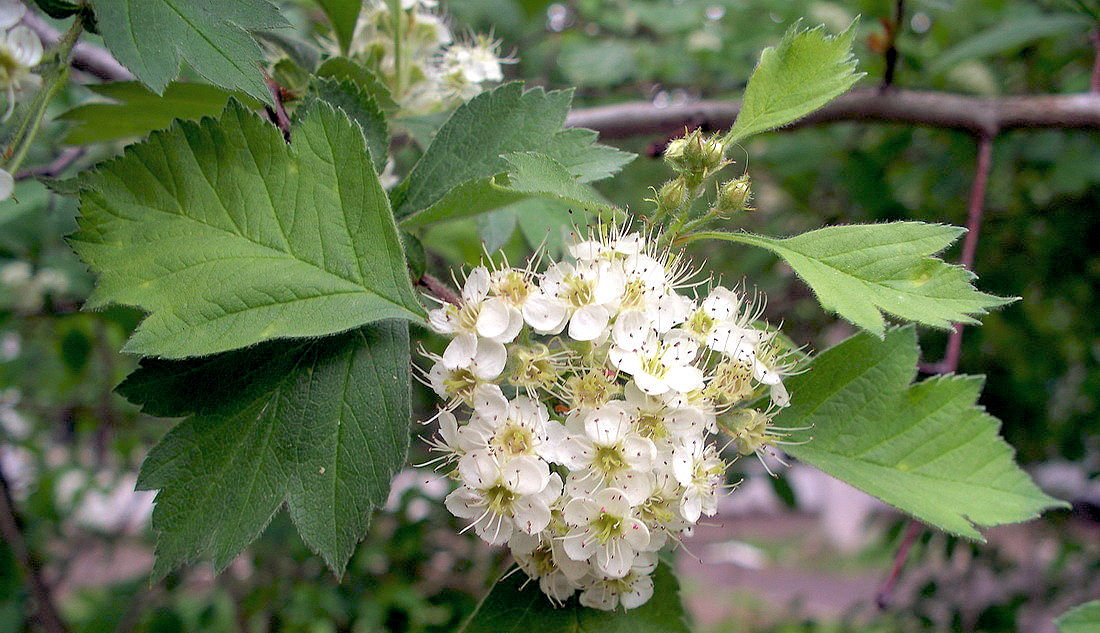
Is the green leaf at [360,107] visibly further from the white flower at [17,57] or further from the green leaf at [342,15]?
the white flower at [17,57]

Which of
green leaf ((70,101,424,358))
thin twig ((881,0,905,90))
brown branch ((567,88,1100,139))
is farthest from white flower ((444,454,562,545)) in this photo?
thin twig ((881,0,905,90))

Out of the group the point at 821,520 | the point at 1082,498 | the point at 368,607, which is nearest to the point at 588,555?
the point at 368,607

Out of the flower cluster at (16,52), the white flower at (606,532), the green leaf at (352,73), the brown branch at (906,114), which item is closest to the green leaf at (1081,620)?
the white flower at (606,532)

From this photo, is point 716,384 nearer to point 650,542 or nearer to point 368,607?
point 650,542

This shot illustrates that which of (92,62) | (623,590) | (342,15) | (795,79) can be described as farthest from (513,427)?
(92,62)

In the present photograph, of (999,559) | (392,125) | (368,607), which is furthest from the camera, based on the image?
(999,559)

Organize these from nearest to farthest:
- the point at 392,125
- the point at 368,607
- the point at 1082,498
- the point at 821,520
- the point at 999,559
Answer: the point at 392,125 < the point at 368,607 < the point at 999,559 < the point at 1082,498 < the point at 821,520
